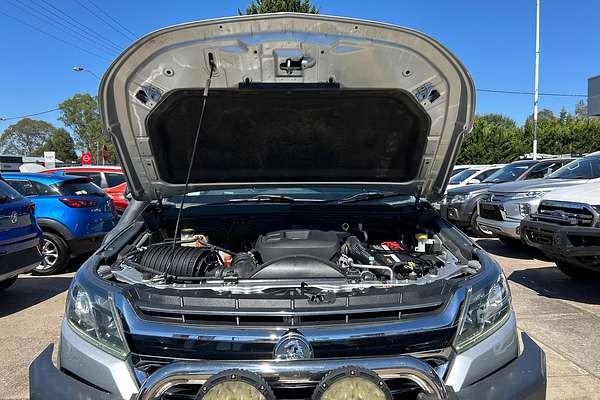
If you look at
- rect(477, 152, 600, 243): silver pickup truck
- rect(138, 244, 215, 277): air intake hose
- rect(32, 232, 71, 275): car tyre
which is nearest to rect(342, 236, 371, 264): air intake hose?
rect(138, 244, 215, 277): air intake hose

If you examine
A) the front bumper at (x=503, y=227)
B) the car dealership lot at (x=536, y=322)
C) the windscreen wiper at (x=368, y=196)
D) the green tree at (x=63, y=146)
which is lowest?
the car dealership lot at (x=536, y=322)

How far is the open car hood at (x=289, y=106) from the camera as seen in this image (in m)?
2.62

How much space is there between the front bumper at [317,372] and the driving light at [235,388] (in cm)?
9

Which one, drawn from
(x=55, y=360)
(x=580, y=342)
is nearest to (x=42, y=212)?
(x=55, y=360)

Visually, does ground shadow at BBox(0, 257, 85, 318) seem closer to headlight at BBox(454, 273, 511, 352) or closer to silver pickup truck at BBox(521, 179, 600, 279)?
headlight at BBox(454, 273, 511, 352)

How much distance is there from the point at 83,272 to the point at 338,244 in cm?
150

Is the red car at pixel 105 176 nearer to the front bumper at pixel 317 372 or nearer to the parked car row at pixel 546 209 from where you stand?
the parked car row at pixel 546 209

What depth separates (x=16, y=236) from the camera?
5.28 metres

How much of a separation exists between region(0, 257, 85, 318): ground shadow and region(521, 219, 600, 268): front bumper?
6088 millimetres

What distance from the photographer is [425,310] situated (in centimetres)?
204

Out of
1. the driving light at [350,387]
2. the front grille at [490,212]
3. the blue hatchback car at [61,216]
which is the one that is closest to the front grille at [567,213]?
the front grille at [490,212]

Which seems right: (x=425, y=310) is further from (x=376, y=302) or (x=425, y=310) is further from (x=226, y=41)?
(x=226, y=41)

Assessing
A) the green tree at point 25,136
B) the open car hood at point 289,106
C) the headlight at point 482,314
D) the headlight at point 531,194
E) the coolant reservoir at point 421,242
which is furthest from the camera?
the green tree at point 25,136

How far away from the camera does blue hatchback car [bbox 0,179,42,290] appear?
16.6 ft
